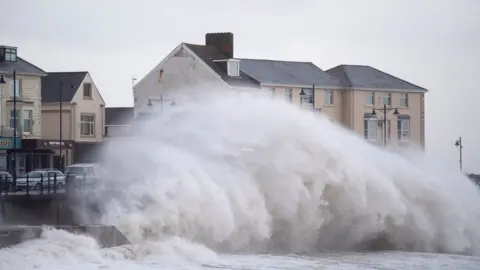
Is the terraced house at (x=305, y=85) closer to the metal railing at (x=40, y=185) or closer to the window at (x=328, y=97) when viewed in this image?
the window at (x=328, y=97)

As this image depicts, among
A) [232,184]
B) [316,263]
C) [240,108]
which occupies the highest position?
[240,108]

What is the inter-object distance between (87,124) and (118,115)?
563 inches

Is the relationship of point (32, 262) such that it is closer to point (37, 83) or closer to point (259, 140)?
point (259, 140)

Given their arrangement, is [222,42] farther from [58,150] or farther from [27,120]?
[27,120]

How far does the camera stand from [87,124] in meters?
61.9

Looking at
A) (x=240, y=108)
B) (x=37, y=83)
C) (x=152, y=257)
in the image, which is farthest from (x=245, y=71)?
(x=152, y=257)

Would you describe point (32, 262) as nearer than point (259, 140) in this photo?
Yes

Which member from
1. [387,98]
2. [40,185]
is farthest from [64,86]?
[40,185]

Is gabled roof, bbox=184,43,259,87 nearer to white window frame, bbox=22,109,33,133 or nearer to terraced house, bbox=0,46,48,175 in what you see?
terraced house, bbox=0,46,48,175

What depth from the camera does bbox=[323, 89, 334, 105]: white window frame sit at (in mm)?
64475

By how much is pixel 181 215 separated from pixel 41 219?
13.3 ft

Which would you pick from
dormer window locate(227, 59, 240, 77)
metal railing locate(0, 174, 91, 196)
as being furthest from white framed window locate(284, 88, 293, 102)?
metal railing locate(0, 174, 91, 196)

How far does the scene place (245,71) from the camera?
201 ft

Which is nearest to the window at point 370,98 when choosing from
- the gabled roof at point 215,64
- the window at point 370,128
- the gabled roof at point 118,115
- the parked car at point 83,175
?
the window at point 370,128
